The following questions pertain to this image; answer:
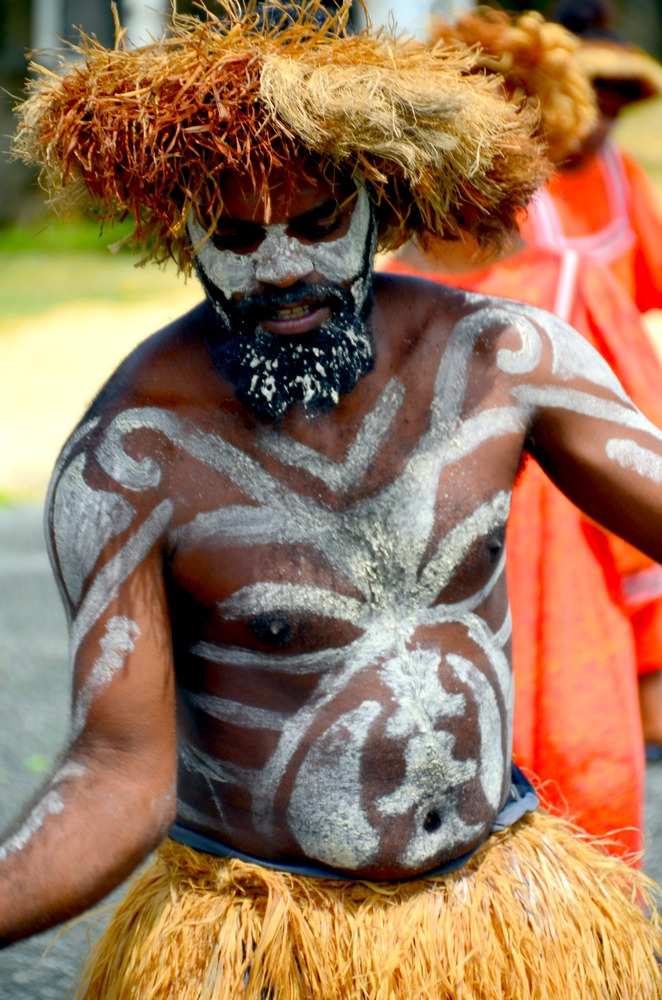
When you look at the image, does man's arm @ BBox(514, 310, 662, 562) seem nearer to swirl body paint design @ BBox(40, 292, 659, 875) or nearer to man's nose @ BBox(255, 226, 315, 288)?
swirl body paint design @ BBox(40, 292, 659, 875)

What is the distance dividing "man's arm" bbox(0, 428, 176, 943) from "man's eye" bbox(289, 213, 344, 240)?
45 centimetres

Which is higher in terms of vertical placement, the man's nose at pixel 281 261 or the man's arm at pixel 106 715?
the man's nose at pixel 281 261

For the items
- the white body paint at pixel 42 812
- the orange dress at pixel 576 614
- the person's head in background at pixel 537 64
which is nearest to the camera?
the white body paint at pixel 42 812

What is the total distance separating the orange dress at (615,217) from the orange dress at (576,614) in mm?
248

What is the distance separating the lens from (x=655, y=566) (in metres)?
3.40

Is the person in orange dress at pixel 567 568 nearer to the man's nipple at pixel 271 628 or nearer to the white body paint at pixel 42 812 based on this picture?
the man's nipple at pixel 271 628

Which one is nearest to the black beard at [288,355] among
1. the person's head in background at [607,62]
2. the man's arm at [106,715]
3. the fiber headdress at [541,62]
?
the man's arm at [106,715]

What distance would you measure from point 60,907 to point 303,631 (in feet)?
Answer: 1.62

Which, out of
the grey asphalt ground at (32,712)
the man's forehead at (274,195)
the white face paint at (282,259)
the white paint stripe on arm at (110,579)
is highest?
the man's forehead at (274,195)

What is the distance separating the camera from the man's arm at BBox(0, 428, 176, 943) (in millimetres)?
1674

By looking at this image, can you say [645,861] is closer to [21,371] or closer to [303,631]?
[303,631]

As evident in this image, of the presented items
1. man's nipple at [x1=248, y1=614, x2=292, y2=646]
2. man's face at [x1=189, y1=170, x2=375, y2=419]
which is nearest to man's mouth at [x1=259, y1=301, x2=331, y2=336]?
man's face at [x1=189, y1=170, x2=375, y2=419]

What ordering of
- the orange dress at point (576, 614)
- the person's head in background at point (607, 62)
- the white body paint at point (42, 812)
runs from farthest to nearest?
the person's head in background at point (607, 62) < the orange dress at point (576, 614) < the white body paint at point (42, 812)

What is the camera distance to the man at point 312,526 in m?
1.74
